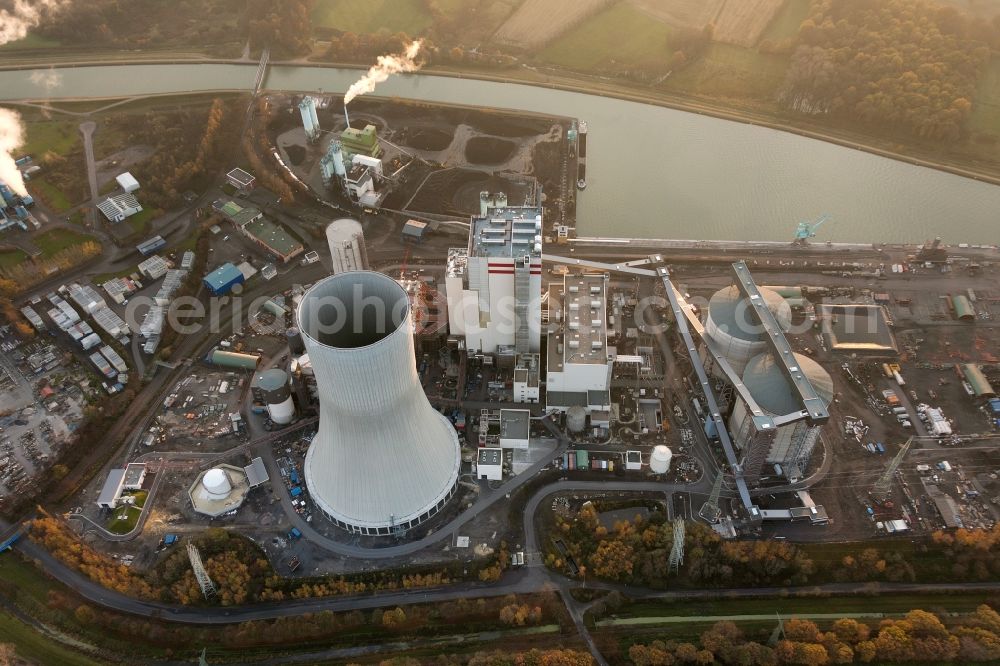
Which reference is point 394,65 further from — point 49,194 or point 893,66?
point 893,66

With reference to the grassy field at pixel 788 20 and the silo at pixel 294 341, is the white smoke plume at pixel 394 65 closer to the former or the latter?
the silo at pixel 294 341

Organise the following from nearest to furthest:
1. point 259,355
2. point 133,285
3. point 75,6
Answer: point 259,355 → point 133,285 → point 75,6

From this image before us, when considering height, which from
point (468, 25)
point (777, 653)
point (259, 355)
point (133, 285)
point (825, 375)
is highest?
point (468, 25)

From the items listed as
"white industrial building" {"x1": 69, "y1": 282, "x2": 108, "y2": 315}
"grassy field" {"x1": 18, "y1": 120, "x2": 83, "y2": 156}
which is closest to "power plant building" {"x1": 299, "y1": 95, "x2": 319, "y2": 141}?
"grassy field" {"x1": 18, "y1": 120, "x2": 83, "y2": 156}

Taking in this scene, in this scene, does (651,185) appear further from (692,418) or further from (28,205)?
(28,205)

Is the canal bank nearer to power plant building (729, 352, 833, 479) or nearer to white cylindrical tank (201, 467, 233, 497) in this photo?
power plant building (729, 352, 833, 479)

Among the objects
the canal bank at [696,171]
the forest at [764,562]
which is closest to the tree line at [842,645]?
the forest at [764,562]

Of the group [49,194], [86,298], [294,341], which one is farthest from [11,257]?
[294,341]

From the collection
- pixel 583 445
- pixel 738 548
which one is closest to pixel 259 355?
pixel 583 445

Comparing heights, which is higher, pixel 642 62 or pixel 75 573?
pixel 642 62
